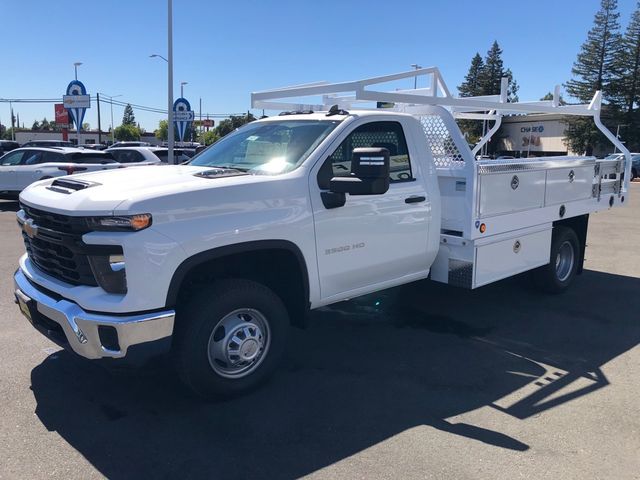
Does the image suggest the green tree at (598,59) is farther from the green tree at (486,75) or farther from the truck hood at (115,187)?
the truck hood at (115,187)

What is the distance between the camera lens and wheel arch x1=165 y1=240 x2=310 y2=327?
3.59 meters

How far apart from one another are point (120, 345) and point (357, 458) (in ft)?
5.09

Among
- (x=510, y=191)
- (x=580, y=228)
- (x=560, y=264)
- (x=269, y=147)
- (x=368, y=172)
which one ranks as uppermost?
(x=269, y=147)

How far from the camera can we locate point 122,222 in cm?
336

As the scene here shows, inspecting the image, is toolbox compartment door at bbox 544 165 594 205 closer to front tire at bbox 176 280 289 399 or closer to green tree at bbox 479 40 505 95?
front tire at bbox 176 280 289 399

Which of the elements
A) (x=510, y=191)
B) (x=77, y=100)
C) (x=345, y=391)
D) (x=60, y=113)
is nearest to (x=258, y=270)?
(x=345, y=391)

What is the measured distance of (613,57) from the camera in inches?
2248

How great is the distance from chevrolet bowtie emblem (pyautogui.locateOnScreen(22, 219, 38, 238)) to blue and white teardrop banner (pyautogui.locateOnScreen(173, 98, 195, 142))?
18373 millimetres

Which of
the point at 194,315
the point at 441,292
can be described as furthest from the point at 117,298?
the point at 441,292

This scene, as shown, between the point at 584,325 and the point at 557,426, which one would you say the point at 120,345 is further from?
the point at 584,325

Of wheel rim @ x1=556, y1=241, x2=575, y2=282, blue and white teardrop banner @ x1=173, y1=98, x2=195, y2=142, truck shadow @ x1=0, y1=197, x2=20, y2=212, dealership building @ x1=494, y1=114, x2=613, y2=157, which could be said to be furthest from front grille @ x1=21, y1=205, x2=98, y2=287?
dealership building @ x1=494, y1=114, x2=613, y2=157

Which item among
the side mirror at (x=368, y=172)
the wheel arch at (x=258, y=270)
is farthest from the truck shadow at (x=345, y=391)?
the side mirror at (x=368, y=172)

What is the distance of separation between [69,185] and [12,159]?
42.3 feet

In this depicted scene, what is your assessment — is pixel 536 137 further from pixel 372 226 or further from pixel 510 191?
pixel 372 226
